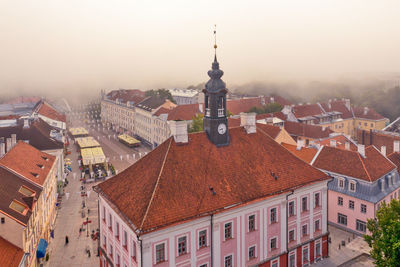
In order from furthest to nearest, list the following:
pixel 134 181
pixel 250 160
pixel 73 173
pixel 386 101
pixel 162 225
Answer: pixel 386 101
pixel 73 173
pixel 250 160
pixel 134 181
pixel 162 225

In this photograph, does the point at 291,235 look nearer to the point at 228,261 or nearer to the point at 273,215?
the point at 273,215

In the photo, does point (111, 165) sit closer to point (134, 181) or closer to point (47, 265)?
point (47, 265)

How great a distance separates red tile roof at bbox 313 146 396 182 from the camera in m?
47.9

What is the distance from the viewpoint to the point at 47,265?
42406 millimetres

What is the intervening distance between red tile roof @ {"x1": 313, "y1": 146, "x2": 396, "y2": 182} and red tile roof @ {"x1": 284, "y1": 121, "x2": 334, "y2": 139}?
29361mm

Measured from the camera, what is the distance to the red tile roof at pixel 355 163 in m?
47.9

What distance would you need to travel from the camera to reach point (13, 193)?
40.9 m

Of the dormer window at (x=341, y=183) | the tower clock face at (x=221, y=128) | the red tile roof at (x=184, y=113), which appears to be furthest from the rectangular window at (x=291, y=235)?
the red tile roof at (x=184, y=113)

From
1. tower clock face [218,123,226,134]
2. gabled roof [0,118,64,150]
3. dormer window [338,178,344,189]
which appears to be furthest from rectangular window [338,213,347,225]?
gabled roof [0,118,64,150]

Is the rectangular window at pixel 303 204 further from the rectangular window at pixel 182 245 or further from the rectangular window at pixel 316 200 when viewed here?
the rectangular window at pixel 182 245

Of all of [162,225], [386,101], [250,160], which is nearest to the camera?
[162,225]

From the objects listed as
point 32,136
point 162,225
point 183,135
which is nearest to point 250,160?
point 183,135

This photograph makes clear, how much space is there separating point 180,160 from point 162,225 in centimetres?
719

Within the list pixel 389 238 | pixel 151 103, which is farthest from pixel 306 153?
pixel 151 103
